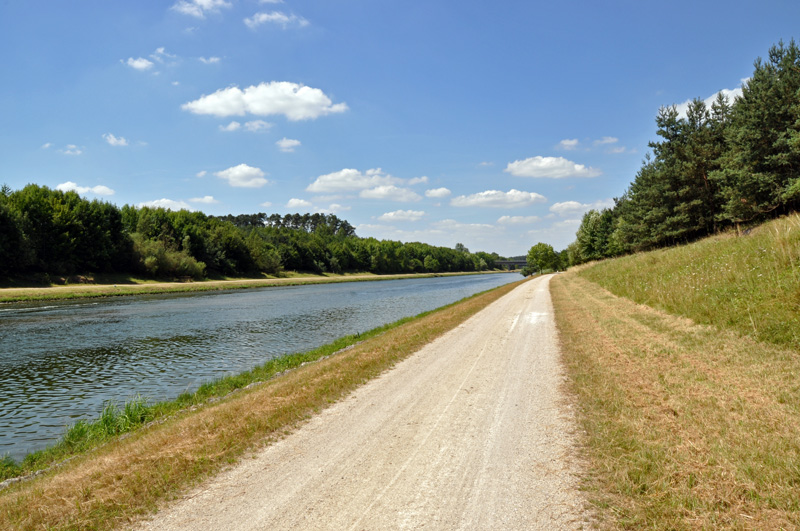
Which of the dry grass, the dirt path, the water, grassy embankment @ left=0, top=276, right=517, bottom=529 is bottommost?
the water

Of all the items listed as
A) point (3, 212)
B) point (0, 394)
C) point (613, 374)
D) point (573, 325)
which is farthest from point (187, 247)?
point (613, 374)

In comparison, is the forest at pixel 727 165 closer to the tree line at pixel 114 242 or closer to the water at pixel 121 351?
the water at pixel 121 351

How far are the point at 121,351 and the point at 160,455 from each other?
15.6 meters

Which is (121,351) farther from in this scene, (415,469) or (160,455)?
(415,469)

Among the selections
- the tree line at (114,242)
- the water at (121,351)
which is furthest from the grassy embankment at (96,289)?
the water at (121,351)

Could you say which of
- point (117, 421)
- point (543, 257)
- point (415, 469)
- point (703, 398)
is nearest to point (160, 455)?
point (415, 469)

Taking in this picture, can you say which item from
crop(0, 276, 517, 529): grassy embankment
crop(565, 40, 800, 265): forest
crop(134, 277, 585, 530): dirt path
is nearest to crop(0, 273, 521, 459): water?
crop(0, 276, 517, 529): grassy embankment

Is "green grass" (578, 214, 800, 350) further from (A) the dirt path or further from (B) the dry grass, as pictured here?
(A) the dirt path

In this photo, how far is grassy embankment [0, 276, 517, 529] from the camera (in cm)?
466

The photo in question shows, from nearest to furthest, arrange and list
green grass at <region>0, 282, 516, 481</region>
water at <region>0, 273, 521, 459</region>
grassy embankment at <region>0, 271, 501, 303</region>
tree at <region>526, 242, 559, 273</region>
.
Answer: green grass at <region>0, 282, 516, 481</region> → water at <region>0, 273, 521, 459</region> → grassy embankment at <region>0, 271, 501, 303</region> → tree at <region>526, 242, 559, 273</region>

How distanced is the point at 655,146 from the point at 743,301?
122ft

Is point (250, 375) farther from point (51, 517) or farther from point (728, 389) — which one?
point (728, 389)

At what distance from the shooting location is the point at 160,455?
5.95 metres

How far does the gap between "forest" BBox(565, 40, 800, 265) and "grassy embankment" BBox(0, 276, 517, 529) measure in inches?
1063
